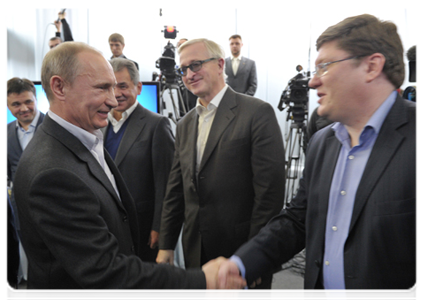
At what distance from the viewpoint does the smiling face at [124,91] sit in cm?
232

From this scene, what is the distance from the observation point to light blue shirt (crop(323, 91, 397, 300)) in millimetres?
1170

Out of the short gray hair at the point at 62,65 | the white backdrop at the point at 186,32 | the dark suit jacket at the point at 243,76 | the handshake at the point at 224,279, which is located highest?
the white backdrop at the point at 186,32

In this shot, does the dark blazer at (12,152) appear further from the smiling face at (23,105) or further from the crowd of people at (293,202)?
the crowd of people at (293,202)

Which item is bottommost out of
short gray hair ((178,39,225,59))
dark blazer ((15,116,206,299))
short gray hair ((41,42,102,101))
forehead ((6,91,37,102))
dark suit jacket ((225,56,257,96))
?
dark blazer ((15,116,206,299))

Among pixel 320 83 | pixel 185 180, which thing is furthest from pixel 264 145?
pixel 320 83

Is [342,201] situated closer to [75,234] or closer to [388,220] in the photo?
[388,220]

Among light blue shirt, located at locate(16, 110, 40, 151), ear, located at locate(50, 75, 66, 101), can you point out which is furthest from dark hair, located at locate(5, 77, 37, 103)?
ear, located at locate(50, 75, 66, 101)

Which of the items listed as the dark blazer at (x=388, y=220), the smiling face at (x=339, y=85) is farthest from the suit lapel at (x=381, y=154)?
the smiling face at (x=339, y=85)

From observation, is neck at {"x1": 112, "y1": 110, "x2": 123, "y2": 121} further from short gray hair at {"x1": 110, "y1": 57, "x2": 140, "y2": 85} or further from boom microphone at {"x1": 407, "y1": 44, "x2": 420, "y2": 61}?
boom microphone at {"x1": 407, "y1": 44, "x2": 420, "y2": 61}

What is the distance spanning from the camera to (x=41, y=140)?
124 cm

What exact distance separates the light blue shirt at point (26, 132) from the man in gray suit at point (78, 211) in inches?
76.9

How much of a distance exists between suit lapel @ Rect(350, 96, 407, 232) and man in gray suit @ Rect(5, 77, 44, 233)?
2.82m

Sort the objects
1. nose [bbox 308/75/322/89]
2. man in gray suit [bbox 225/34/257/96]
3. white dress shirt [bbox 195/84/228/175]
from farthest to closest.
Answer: man in gray suit [bbox 225/34/257/96] < white dress shirt [bbox 195/84/228/175] < nose [bbox 308/75/322/89]

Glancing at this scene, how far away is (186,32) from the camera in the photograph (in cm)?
683
